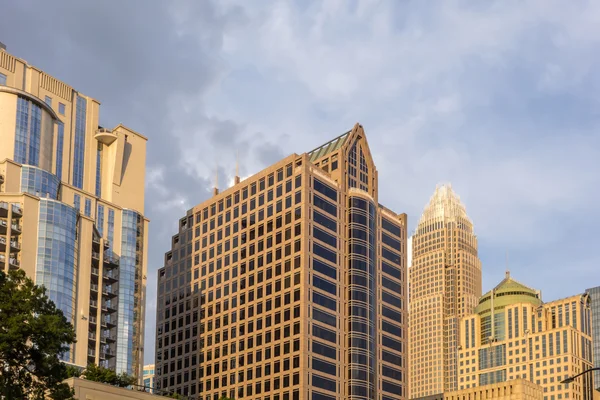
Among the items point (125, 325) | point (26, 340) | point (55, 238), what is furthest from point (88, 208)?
point (26, 340)

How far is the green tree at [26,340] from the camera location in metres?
76.6

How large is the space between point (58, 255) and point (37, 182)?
51.6 feet

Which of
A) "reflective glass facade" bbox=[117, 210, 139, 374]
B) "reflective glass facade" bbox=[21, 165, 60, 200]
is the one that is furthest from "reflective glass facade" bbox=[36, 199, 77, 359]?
"reflective glass facade" bbox=[117, 210, 139, 374]

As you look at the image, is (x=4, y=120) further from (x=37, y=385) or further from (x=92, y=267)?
(x=37, y=385)

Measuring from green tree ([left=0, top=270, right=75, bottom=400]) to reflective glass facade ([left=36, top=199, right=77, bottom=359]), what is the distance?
96.3 metres

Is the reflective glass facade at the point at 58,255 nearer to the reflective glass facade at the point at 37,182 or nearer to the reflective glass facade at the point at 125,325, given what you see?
the reflective glass facade at the point at 37,182

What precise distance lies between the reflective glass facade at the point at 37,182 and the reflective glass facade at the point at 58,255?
5.29 meters

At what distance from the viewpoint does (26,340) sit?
7862cm

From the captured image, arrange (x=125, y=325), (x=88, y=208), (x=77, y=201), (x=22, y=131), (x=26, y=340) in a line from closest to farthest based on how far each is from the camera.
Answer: (x=26, y=340) → (x=22, y=131) → (x=125, y=325) → (x=77, y=201) → (x=88, y=208)

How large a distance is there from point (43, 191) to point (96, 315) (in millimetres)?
24053

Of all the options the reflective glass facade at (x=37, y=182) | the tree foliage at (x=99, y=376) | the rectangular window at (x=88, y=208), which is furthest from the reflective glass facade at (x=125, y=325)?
the tree foliage at (x=99, y=376)

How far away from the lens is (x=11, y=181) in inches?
7219

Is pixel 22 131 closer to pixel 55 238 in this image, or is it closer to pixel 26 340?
pixel 55 238

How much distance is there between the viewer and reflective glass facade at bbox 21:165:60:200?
18488cm
